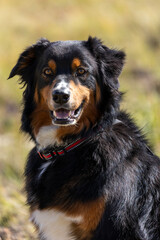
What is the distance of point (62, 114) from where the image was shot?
12.8 feet

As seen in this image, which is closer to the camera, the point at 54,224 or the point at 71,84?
the point at 54,224

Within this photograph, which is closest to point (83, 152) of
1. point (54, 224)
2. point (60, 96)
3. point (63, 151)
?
point (63, 151)

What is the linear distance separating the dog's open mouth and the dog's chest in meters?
0.75

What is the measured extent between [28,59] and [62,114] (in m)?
0.70

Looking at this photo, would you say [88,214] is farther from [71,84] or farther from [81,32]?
[81,32]

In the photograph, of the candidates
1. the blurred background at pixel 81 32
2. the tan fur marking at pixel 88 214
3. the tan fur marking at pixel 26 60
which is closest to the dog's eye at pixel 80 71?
the tan fur marking at pixel 26 60

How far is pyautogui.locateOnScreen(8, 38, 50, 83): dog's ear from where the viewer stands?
416 cm

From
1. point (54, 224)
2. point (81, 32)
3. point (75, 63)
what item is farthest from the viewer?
point (81, 32)

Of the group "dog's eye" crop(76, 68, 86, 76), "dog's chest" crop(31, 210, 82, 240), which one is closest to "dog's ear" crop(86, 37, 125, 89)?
"dog's eye" crop(76, 68, 86, 76)

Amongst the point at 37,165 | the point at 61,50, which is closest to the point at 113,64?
the point at 61,50

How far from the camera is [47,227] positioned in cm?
377

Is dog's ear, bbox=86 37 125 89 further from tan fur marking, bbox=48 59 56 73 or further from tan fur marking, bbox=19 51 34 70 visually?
tan fur marking, bbox=19 51 34 70

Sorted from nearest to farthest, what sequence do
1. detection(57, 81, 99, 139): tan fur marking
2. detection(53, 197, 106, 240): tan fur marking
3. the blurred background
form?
detection(53, 197, 106, 240): tan fur marking < detection(57, 81, 99, 139): tan fur marking < the blurred background

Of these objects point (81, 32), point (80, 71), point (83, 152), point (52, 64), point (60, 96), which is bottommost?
point (83, 152)
